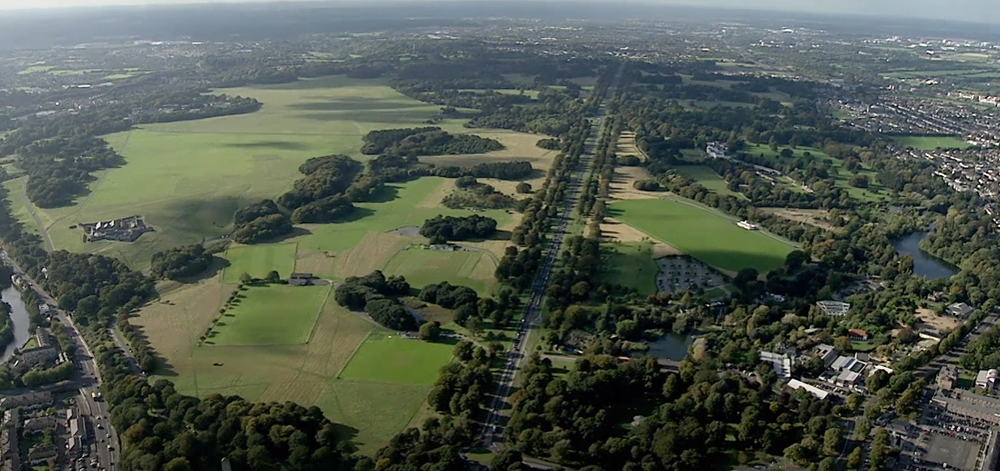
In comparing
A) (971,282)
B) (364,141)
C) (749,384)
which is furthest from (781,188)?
(364,141)

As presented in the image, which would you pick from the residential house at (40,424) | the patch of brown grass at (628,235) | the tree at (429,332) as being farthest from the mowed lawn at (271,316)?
the patch of brown grass at (628,235)

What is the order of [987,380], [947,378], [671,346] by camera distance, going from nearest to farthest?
[947,378], [987,380], [671,346]

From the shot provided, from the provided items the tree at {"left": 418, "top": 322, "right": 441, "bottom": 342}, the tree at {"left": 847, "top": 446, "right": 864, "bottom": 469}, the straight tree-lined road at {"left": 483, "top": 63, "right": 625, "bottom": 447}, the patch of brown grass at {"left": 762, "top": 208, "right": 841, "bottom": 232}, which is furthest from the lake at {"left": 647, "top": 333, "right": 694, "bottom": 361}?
the patch of brown grass at {"left": 762, "top": 208, "right": 841, "bottom": 232}

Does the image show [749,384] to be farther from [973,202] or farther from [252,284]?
[973,202]

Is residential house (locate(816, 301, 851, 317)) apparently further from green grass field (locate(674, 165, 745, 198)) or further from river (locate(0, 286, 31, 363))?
river (locate(0, 286, 31, 363))

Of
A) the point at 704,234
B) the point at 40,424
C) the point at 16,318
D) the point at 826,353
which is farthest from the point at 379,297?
the point at 704,234

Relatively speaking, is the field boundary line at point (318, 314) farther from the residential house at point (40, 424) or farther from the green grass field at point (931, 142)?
the green grass field at point (931, 142)

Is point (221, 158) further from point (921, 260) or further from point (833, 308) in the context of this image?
point (921, 260)

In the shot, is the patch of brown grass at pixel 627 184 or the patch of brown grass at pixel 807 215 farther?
the patch of brown grass at pixel 627 184
